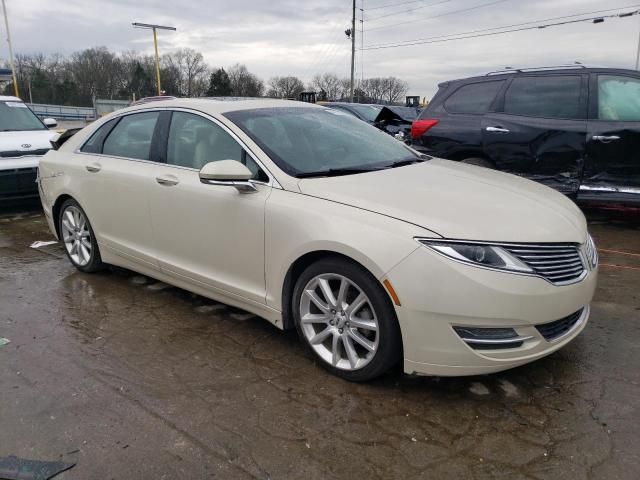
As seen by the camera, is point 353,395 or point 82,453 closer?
point 82,453

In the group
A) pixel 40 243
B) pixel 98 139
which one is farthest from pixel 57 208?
pixel 40 243

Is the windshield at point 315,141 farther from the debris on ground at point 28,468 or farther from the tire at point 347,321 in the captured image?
the debris on ground at point 28,468

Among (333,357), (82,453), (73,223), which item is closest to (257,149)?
(333,357)

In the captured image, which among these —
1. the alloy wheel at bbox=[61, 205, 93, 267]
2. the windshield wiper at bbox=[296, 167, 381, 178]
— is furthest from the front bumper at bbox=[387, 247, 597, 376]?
the alloy wheel at bbox=[61, 205, 93, 267]

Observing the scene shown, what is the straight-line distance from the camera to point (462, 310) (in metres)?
2.53

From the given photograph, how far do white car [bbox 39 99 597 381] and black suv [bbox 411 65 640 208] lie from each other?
2523 mm

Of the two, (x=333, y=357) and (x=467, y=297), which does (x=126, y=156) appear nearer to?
(x=333, y=357)

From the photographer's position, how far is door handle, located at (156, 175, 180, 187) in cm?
374

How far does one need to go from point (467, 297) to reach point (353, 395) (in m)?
0.83

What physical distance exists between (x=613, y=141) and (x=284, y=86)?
247 ft

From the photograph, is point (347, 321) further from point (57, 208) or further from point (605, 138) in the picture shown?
point (605, 138)

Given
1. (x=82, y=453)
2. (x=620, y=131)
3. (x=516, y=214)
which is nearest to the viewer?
(x=82, y=453)

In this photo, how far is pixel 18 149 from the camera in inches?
297

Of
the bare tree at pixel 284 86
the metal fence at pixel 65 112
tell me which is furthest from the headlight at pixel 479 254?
the bare tree at pixel 284 86
